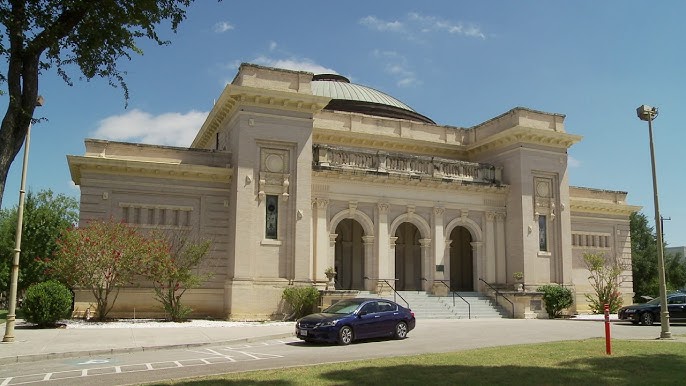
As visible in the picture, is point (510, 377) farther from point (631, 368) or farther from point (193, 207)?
point (193, 207)

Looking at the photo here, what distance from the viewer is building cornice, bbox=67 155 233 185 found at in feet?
88.6

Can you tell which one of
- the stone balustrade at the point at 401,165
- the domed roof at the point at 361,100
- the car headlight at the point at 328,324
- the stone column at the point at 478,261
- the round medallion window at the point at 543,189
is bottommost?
the car headlight at the point at 328,324

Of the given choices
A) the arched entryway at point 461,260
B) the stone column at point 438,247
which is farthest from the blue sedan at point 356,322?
the arched entryway at point 461,260

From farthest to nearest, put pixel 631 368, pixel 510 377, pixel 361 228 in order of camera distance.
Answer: pixel 361 228, pixel 631 368, pixel 510 377

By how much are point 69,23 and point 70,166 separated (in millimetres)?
19322

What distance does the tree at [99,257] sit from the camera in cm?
2405

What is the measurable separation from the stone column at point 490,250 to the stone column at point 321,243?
9.54 metres

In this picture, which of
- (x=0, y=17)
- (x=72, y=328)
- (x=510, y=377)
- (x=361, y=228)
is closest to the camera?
(x=0, y=17)

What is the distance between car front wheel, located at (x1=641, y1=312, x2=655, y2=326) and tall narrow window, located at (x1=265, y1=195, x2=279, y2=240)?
16303 millimetres

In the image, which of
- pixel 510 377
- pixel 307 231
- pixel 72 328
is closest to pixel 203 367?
pixel 510 377

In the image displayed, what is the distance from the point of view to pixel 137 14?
1026cm

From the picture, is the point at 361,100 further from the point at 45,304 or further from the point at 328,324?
the point at 328,324

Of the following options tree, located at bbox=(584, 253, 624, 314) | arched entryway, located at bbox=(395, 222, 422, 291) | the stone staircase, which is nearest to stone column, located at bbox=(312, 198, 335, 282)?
the stone staircase

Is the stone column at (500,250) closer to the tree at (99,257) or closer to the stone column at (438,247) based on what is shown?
the stone column at (438,247)
